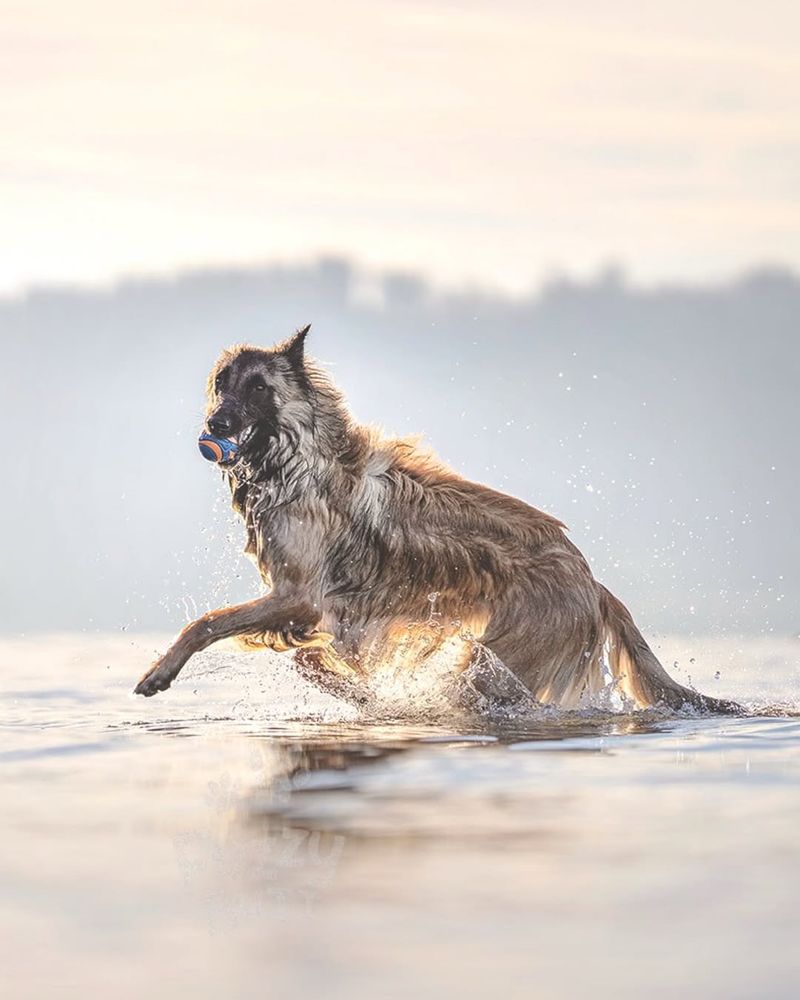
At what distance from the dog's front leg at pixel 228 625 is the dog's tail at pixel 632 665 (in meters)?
1.79

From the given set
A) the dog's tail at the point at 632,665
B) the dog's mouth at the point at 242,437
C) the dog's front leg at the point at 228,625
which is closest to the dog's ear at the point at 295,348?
the dog's mouth at the point at 242,437

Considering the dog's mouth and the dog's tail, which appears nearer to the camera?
the dog's tail

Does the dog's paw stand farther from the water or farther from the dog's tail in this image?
the dog's tail

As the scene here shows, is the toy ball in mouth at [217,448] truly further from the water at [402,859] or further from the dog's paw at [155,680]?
the water at [402,859]

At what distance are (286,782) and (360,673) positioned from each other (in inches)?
125

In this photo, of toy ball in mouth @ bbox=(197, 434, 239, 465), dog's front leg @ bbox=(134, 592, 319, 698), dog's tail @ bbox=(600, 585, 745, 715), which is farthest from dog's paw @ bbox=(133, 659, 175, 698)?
dog's tail @ bbox=(600, 585, 745, 715)

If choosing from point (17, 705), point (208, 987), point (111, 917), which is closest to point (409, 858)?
point (111, 917)

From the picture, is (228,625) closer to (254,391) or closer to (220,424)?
(220,424)

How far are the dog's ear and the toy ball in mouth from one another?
65cm

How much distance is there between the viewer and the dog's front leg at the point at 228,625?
30.2 ft

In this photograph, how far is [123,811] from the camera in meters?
6.08

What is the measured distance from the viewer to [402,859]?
16.5 ft

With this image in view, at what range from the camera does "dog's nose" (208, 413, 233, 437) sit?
9906 millimetres

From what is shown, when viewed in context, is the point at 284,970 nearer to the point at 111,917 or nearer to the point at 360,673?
the point at 111,917
